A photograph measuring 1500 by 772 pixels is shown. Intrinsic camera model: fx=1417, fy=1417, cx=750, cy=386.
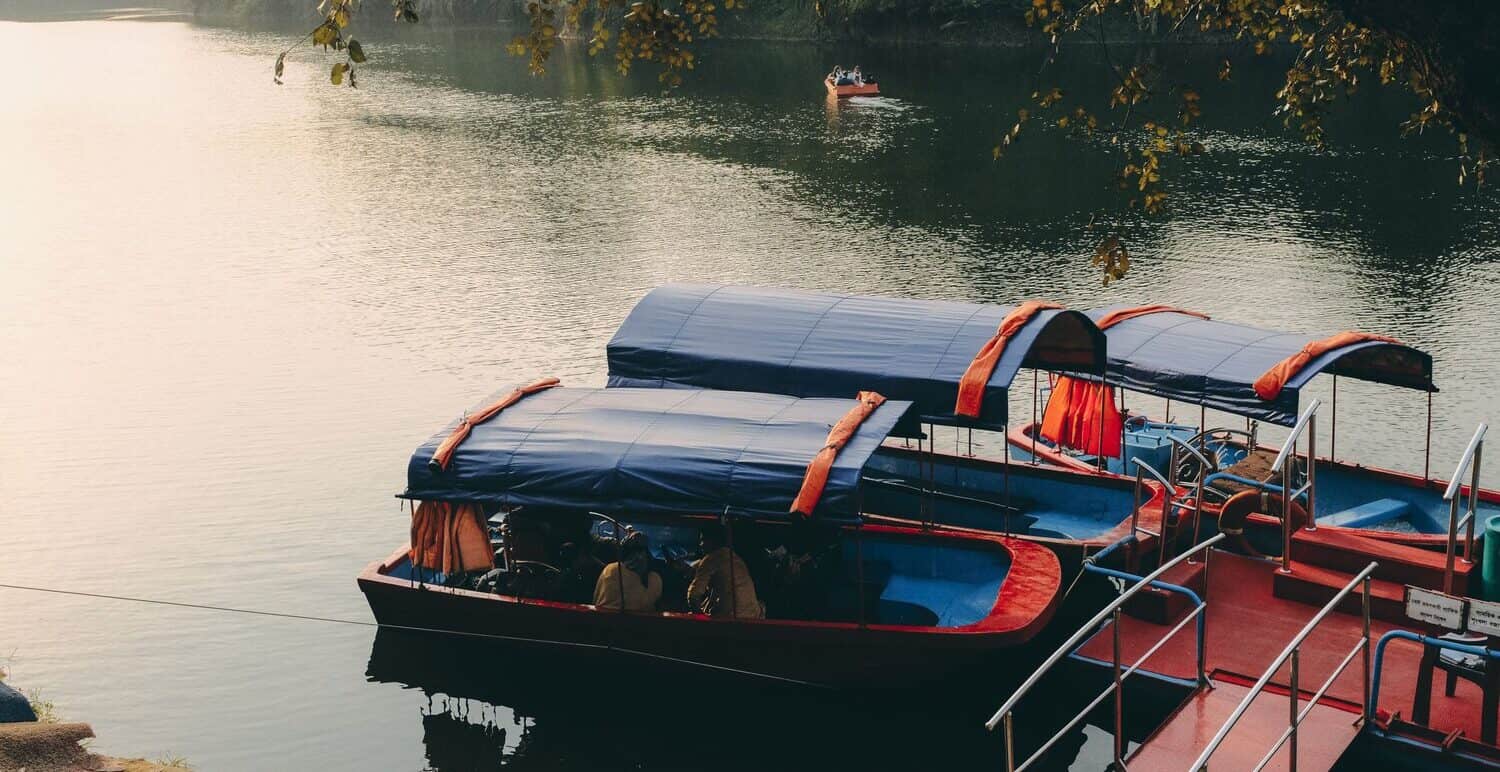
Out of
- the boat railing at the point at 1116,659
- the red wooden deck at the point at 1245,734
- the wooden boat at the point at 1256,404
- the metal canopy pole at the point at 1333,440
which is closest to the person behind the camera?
the boat railing at the point at 1116,659

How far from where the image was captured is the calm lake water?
17312mm

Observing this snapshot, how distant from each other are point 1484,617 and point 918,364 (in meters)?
8.21

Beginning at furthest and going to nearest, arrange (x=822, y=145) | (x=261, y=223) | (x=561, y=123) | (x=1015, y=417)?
1. (x=561, y=123)
2. (x=822, y=145)
3. (x=261, y=223)
4. (x=1015, y=417)

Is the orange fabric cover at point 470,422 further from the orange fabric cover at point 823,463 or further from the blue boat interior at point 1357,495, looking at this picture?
the blue boat interior at point 1357,495

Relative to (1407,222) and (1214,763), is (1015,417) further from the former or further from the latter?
(1407,222)

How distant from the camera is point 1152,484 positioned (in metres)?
18.7

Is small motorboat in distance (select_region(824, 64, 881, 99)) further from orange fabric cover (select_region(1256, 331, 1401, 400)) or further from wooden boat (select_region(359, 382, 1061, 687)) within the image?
wooden boat (select_region(359, 382, 1061, 687))

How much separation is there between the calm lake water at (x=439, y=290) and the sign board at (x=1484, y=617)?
5316mm

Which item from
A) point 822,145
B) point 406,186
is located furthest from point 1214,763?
point 822,145

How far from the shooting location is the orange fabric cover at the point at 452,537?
16.6 m

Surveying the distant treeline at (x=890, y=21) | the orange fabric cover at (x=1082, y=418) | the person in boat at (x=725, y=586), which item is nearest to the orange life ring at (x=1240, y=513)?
the orange fabric cover at (x=1082, y=418)

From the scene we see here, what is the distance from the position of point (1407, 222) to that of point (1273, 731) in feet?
106

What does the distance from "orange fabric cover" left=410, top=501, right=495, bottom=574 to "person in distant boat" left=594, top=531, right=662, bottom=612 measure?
58.8 inches

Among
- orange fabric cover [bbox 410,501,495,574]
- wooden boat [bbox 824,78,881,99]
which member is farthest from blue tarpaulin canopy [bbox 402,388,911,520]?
wooden boat [bbox 824,78,881,99]
